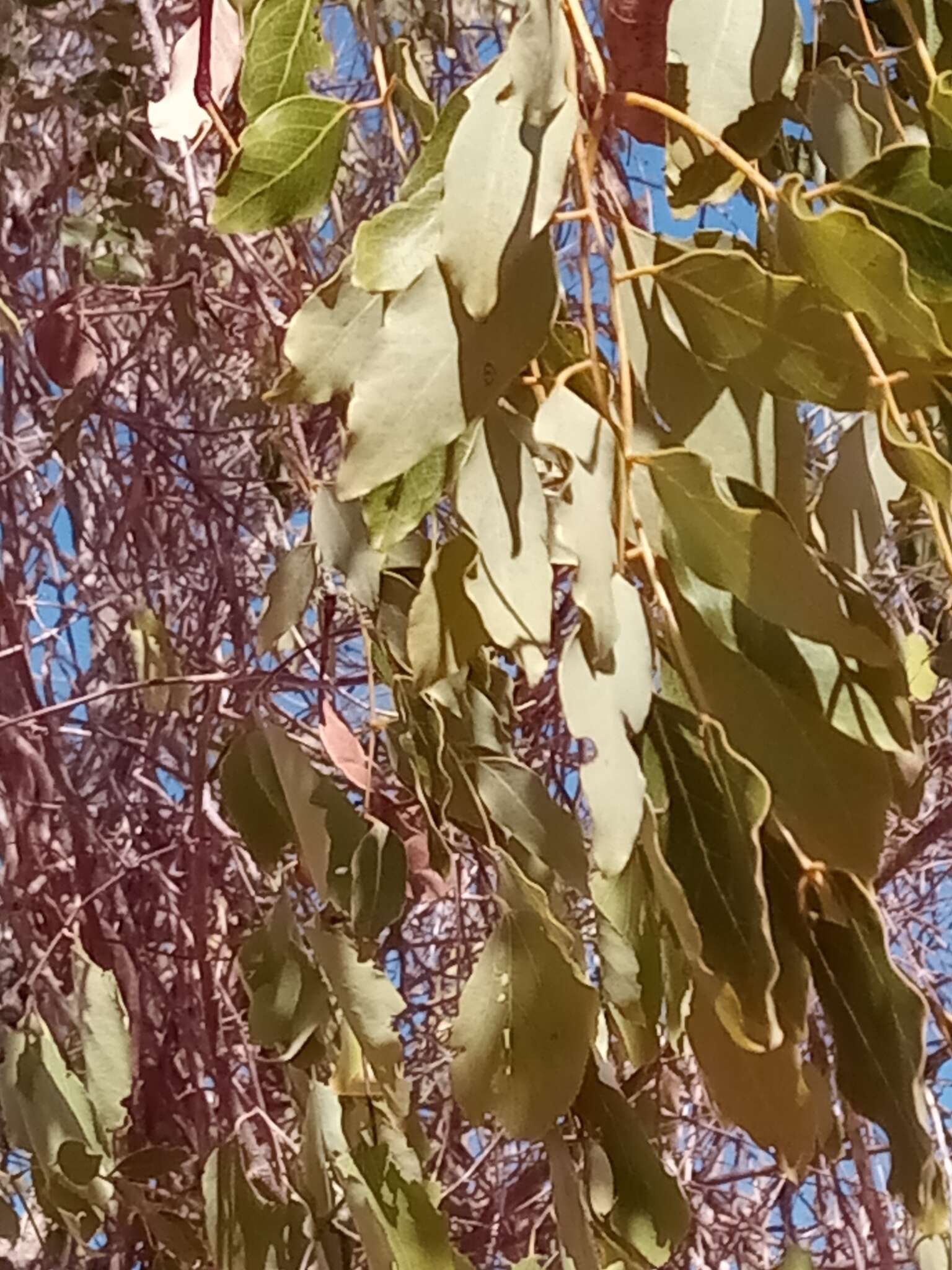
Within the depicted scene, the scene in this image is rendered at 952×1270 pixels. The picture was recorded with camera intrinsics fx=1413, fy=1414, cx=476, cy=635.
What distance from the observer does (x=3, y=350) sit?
1.10 meters

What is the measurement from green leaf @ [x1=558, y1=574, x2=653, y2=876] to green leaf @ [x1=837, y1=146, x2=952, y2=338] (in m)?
0.11

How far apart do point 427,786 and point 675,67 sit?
248mm

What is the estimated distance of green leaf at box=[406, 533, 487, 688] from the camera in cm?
36

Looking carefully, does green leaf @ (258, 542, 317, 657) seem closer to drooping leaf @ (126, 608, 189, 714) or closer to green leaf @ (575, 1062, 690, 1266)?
green leaf @ (575, 1062, 690, 1266)

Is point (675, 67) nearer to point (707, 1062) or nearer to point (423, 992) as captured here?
point (707, 1062)

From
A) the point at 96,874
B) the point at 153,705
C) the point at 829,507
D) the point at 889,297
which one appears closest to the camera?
the point at 889,297

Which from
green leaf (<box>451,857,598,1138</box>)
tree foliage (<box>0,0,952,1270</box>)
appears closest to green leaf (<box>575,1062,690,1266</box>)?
tree foliage (<box>0,0,952,1270</box>)

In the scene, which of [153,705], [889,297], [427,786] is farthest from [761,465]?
[153,705]

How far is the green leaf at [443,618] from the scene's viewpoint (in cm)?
36

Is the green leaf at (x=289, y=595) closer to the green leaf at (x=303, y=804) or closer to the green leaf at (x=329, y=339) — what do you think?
the green leaf at (x=303, y=804)

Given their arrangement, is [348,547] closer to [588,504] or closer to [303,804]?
[303,804]

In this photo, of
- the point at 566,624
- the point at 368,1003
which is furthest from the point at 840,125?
the point at 566,624

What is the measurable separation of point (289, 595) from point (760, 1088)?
13.6 inches

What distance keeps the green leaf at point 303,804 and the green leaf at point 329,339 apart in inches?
8.3
